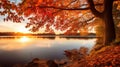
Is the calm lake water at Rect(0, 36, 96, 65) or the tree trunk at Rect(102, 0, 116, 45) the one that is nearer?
the tree trunk at Rect(102, 0, 116, 45)

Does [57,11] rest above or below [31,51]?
above

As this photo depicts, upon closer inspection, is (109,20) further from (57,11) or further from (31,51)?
(31,51)

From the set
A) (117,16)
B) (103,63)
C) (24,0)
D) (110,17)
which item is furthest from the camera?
(117,16)

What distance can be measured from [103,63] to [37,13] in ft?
25.8

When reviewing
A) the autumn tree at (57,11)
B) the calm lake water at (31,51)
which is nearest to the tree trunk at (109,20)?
the autumn tree at (57,11)

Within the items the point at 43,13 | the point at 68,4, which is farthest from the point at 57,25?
the point at 43,13

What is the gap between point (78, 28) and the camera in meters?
26.4

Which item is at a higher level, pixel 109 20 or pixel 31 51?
pixel 109 20

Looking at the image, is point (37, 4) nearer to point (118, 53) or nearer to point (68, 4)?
point (68, 4)

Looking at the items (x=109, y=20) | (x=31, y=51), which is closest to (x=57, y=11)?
(x=109, y=20)

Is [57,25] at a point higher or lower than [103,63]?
higher

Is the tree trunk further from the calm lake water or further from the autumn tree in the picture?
the calm lake water

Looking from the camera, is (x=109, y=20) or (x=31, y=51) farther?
(x=31, y=51)

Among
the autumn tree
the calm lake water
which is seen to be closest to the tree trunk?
the autumn tree
